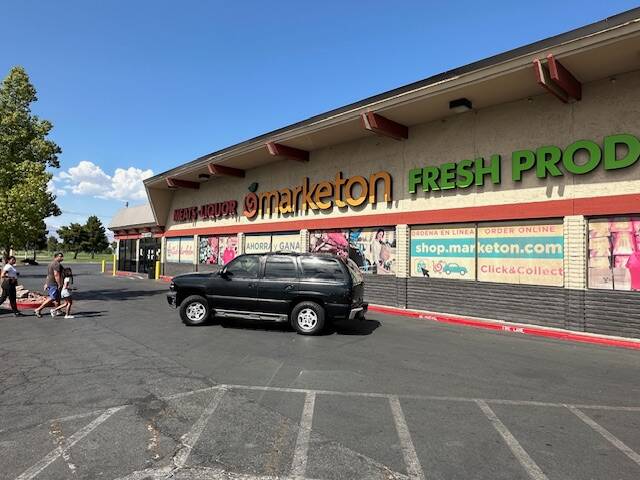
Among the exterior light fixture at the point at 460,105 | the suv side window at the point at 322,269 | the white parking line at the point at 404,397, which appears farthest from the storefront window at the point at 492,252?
the white parking line at the point at 404,397

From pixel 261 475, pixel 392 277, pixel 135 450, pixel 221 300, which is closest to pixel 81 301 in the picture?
pixel 221 300

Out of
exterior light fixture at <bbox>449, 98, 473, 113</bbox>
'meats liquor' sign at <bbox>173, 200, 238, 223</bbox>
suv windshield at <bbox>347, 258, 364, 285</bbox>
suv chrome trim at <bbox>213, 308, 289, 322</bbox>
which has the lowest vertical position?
suv chrome trim at <bbox>213, 308, 289, 322</bbox>

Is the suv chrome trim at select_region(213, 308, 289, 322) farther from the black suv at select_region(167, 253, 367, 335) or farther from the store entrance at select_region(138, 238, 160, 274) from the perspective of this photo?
the store entrance at select_region(138, 238, 160, 274)

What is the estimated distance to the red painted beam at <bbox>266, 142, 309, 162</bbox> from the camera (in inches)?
659

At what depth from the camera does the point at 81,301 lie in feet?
51.3

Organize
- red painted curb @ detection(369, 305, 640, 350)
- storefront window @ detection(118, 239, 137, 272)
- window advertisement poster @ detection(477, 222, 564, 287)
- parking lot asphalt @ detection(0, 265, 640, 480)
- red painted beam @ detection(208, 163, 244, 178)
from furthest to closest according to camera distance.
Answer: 1. storefront window @ detection(118, 239, 137, 272)
2. red painted beam @ detection(208, 163, 244, 178)
3. window advertisement poster @ detection(477, 222, 564, 287)
4. red painted curb @ detection(369, 305, 640, 350)
5. parking lot asphalt @ detection(0, 265, 640, 480)

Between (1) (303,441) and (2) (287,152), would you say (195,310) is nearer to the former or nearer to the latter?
(1) (303,441)

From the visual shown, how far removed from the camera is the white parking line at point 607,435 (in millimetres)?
4031

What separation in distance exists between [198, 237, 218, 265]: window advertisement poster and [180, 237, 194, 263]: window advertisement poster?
3.75 ft

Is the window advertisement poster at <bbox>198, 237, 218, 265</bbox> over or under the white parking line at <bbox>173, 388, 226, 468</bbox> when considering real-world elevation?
over

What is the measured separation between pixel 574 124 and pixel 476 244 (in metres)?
3.92

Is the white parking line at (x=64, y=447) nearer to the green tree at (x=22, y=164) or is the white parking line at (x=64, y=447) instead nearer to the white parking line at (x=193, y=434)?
the white parking line at (x=193, y=434)

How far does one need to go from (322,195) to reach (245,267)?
272 inches

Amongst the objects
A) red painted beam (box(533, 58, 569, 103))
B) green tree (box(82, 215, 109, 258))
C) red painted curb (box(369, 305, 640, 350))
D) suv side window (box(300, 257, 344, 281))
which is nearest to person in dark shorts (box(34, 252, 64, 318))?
suv side window (box(300, 257, 344, 281))
